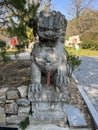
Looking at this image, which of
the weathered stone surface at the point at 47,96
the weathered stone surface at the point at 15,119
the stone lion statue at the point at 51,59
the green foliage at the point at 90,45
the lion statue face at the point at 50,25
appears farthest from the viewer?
the green foliage at the point at 90,45

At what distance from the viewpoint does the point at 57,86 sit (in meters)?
4.65

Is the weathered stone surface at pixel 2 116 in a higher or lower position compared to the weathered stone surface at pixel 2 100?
lower

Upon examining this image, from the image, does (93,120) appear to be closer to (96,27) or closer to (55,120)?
(55,120)

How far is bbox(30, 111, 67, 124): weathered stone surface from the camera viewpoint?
463 centimetres

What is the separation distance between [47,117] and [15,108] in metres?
0.57

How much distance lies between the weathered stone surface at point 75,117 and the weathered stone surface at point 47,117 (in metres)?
0.16

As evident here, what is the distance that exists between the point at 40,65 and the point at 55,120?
0.98 m

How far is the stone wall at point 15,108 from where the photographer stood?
4641mm

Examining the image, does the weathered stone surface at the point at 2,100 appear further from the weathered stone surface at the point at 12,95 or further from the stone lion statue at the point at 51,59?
the stone lion statue at the point at 51,59

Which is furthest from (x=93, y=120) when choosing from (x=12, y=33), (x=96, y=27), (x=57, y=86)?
(x=96, y=27)

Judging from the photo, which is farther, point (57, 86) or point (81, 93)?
point (81, 93)

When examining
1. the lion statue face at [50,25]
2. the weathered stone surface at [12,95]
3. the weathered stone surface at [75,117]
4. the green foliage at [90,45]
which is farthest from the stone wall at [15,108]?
the green foliage at [90,45]

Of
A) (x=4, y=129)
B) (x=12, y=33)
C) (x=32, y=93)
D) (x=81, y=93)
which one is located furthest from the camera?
(x=81, y=93)

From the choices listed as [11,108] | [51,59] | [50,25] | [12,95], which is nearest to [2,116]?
[11,108]
